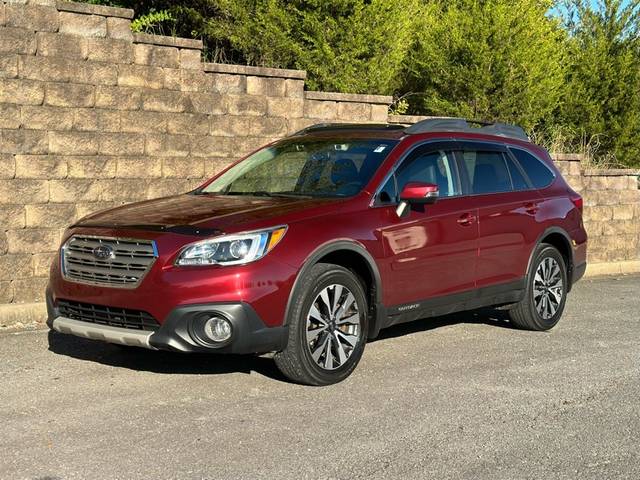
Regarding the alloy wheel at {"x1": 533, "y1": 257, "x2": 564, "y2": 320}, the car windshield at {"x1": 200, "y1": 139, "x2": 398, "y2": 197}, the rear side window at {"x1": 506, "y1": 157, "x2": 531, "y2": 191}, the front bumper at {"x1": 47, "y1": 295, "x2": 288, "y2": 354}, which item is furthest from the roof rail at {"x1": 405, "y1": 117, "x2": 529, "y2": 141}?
the front bumper at {"x1": 47, "y1": 295, "x2": 288, "y2": 354}

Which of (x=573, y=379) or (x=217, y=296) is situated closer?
(x=217, y=296)

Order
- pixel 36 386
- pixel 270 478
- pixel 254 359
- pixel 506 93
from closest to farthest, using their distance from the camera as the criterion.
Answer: pixel 270 478, pixel 36 386, pixel 254 359, pixel 506 93

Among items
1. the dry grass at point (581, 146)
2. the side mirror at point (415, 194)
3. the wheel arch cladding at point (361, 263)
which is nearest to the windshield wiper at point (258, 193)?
the wheel arch cladding at point (361, 263)

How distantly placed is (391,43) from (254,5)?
6.71 ft

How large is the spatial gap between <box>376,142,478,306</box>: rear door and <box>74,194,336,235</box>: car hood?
0.62 metres

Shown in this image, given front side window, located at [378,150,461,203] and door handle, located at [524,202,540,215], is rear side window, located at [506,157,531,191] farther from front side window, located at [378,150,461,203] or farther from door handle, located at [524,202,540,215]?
front side window, located at [378,150,461,203]

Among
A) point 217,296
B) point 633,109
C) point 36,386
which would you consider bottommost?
point 36,386

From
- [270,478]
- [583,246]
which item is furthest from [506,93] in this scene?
[270,478]

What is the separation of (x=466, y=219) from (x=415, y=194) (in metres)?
0.88

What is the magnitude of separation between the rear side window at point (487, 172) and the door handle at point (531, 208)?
223mm

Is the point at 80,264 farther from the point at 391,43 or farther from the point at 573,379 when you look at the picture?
the point at 391,43

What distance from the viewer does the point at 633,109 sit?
58.5 ft

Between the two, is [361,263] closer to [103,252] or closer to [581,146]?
[103,252]

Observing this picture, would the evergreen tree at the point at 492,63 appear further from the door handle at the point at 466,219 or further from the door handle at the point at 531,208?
the door handle at the point at 466,219
